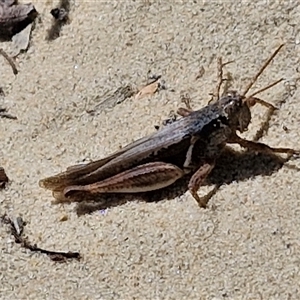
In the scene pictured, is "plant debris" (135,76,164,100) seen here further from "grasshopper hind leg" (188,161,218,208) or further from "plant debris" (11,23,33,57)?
"plant debris" (11,23,33,57)

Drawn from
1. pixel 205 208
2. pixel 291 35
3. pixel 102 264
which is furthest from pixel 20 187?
pixel 291 35

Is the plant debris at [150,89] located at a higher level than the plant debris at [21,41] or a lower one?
lower

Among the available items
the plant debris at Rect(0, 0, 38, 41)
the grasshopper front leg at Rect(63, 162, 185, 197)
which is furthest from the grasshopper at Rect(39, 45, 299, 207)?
the plant debris at Rect(0, 0, 38, 41)

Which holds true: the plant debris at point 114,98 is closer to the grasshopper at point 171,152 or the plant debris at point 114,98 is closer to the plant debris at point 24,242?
the grasshopper at point 171,152

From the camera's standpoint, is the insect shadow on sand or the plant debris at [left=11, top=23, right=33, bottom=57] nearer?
the insect shadow on sand

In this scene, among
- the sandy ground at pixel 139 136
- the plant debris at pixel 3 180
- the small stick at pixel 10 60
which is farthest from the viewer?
the small stick at pixel 10 60

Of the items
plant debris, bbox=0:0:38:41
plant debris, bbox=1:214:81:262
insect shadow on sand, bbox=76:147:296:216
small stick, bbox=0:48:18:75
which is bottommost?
insect shadow on sand, bbox=76:147:296:216

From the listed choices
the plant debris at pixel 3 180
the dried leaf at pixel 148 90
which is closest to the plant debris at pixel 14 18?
the dried leaf at pixel 148 90
